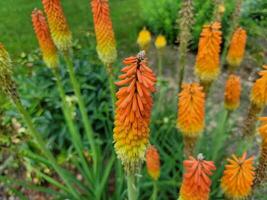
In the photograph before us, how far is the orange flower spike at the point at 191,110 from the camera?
3.03 metres

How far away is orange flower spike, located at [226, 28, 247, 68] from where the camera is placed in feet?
13.0

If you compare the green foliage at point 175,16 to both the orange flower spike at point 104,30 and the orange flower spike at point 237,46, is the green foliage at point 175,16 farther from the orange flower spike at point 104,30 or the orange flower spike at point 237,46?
the orange flower spike at point 104,30

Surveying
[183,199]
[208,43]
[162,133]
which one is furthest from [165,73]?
[183,199]

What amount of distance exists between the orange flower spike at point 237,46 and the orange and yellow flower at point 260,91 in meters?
0.79

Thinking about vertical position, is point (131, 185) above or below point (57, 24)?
below

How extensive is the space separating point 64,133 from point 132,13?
4257 millimetres

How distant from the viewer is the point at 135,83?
6.57 feet

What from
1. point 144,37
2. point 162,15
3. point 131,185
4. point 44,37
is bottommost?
point 131,185

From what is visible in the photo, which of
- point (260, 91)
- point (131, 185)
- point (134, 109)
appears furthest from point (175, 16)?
point (134, 109)

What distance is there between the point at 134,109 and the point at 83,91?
4.14m

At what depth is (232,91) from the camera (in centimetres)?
379

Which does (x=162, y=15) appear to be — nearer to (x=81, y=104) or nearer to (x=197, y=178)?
(x=81, y=104)

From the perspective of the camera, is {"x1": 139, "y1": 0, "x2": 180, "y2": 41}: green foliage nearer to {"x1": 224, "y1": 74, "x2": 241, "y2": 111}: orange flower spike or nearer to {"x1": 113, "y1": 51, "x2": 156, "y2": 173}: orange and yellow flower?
{"x1": 224, "y1": 74, "x2": 241, "y2": 111}: orange flower spike

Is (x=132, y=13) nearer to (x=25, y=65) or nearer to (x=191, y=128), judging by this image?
(x=25, y=65)
